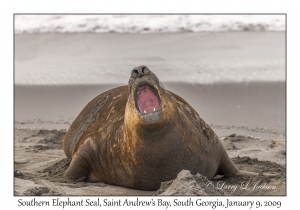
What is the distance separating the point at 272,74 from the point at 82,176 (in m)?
7.05

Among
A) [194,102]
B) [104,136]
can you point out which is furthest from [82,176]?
[194,102]

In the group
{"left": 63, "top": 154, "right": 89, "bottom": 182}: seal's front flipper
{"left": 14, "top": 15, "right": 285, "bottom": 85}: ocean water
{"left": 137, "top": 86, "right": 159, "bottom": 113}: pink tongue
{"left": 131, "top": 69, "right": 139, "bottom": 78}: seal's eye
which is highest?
{"left": 14, "top": 15, "right": 285, "bottom": 85}: ocean water

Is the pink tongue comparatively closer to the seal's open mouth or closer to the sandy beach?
the seal's open mouth

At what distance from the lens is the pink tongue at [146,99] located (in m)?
5.90

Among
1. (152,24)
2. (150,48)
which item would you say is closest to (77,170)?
(150,48)

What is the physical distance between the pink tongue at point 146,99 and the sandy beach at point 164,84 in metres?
0.77

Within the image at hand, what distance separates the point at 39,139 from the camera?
10.1 metres

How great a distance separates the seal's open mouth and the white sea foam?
10.4m

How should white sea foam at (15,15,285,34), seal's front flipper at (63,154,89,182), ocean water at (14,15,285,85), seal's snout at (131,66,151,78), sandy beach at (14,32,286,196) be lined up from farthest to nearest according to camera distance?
white sea foam at (15,15,285,34) < ocean water at (14,15,285,85) < sandy beach at (14,32,286,196) < seal's front flipper at (63,154,89,182) < seal's snout at (131,66,151,78)

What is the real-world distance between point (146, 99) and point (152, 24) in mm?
10813

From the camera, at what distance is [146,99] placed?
5.97 meters

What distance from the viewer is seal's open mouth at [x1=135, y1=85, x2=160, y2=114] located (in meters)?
5.89

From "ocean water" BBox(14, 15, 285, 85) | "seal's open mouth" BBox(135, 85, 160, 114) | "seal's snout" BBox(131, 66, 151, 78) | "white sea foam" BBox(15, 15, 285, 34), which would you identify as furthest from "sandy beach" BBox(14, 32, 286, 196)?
"seal's snout" BBox(131, 66, 151, 78)
